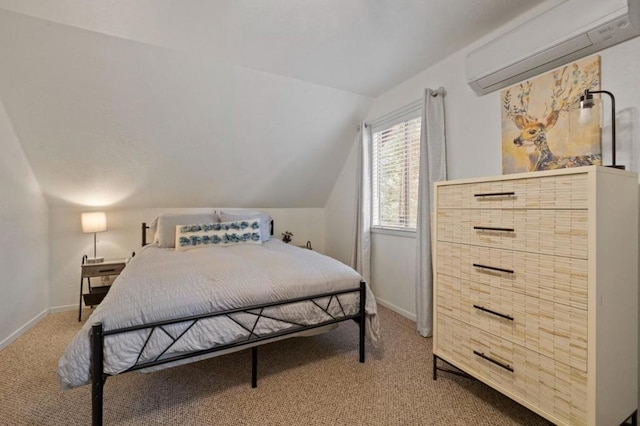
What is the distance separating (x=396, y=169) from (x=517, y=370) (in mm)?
2089

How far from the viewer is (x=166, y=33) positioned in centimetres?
207

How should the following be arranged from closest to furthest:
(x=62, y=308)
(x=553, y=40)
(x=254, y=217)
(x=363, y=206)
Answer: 1. (x=553, y=40)
2. (x=62, y=308)
3. (x=363, y=206)
4. (x=254, y=217)

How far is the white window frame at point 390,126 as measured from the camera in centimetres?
279

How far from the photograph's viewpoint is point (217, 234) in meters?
3.08

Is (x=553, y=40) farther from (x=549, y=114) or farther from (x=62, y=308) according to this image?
(x=62, y=308)

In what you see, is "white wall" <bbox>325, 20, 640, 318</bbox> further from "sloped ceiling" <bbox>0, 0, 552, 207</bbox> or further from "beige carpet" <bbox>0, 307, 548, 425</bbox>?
"beige carpet" <bbox>0, 307, 548, 425</bbox>

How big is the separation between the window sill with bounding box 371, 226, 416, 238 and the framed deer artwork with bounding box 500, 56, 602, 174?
100 centimetres

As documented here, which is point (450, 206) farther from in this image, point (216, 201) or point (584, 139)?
point (216, 201)

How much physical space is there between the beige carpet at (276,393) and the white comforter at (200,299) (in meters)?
0.35

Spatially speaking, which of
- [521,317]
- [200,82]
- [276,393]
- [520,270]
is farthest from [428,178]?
[200,82]

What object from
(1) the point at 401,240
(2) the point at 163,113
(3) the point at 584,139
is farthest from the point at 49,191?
(3) the point at 584,139

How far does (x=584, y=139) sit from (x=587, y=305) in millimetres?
994

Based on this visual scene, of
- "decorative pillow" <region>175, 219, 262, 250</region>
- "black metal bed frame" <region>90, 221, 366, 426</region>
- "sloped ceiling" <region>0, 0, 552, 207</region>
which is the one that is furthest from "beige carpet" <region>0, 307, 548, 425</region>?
"sloped ceiling" <region>0, 0, 552, 207</region>

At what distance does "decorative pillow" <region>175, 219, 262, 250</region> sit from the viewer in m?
2.95
